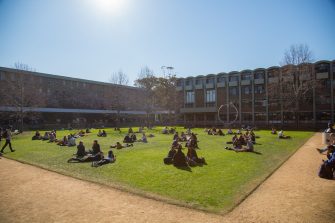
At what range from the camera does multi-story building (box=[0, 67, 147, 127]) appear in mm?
53297

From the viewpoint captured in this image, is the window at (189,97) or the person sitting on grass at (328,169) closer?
the person sitting on grass at (328,169)

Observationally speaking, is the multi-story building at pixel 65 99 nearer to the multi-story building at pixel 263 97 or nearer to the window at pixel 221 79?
the multi-story building at pixel 263 97

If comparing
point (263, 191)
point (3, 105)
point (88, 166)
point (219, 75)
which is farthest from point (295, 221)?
point (219, 75)

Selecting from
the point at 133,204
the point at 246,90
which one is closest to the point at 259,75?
the point at 246,90

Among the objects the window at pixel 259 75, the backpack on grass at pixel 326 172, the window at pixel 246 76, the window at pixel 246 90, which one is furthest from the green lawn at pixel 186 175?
the window at pixel 246 76

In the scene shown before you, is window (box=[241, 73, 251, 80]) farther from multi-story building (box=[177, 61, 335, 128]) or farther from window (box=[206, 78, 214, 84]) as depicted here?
window (box=[206, 78, 214, 84])

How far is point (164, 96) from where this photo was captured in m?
70.6

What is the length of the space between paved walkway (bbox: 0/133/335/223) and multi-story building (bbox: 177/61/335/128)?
4302cm

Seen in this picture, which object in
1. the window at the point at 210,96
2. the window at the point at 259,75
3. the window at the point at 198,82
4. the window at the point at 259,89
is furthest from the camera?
the window at the point at 198,82

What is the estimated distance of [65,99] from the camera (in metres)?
73.1

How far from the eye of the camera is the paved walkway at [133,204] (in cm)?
753

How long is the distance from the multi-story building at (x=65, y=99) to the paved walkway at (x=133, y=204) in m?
42.9

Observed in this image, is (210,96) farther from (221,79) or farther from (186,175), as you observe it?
(186,175)

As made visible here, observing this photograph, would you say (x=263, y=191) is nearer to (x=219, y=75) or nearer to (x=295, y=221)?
(x=295, y=221)
